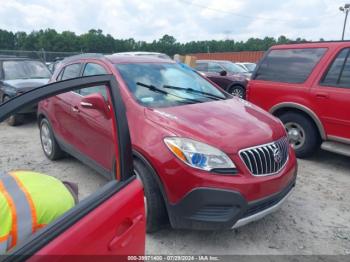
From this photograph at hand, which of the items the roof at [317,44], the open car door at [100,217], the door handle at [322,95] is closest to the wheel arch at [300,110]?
the door handle at [322,95]

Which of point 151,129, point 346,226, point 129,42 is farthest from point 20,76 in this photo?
point 129,42

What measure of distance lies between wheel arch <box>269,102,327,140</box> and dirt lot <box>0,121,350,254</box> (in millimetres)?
632

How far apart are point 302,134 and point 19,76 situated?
7.45 metres

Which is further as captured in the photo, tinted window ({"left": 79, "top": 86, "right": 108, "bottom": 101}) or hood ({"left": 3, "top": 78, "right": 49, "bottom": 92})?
hood ({"left": 3, "top": 78, "right": 49, "bottom": 92})

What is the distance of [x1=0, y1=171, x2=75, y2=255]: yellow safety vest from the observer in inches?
48.9

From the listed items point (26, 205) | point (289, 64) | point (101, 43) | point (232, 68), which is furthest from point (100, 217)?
point (101, 43)

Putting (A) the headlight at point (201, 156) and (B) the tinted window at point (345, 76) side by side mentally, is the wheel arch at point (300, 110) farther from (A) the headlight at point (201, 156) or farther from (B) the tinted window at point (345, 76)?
(A) the headlight at point (201, 156)

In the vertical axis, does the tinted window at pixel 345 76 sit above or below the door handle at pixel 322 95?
above

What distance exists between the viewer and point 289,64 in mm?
5168

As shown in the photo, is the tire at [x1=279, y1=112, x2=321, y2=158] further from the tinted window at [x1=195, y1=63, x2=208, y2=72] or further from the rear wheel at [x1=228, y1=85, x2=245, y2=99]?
the tinted window at [x1=195, y1=63, x2=208, y2=72]

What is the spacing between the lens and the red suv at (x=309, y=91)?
14.7 ft

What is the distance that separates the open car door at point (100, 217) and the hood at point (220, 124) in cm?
108

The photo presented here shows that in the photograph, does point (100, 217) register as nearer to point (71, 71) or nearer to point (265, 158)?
point (265, 158)

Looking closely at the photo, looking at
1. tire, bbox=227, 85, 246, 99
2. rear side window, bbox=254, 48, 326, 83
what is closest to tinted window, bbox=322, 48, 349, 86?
rear side window, bbox=254, 48, 326, 83
